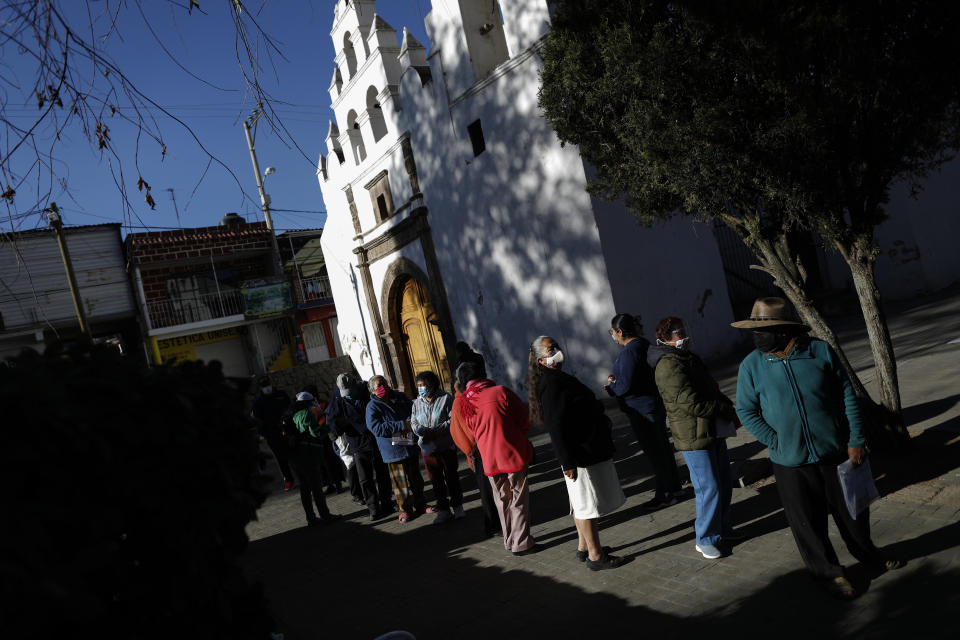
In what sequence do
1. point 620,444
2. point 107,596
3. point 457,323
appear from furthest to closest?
point 457,323, point 620,444, point 107,596

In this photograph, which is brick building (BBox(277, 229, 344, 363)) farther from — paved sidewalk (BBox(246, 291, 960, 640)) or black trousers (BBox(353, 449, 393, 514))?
paved sidewalk (BBox(246, 291, 960, 640))

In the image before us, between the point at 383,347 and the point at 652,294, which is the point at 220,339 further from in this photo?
the point at 652,294

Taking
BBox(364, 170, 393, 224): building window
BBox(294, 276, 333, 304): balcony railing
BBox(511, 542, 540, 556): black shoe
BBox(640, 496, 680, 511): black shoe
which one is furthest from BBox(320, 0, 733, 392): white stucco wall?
BBox(294, 276, 333, 304): balcony railing

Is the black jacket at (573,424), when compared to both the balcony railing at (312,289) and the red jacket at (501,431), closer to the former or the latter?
the red jacket at (501,431)

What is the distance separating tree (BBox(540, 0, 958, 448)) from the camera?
4344 millimetres

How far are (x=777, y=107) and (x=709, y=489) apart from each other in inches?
108

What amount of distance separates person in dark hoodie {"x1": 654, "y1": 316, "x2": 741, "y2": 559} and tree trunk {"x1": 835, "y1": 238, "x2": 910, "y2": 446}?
1707 mm

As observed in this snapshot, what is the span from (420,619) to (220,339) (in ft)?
87.1

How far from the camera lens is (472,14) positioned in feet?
39.7

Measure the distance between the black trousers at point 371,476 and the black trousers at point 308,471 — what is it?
1.57 ft

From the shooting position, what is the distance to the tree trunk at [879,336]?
507 cm

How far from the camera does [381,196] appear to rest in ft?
52.6

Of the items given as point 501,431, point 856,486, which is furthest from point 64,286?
point 856,486

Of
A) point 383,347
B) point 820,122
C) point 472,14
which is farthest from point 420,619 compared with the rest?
point 383,347
